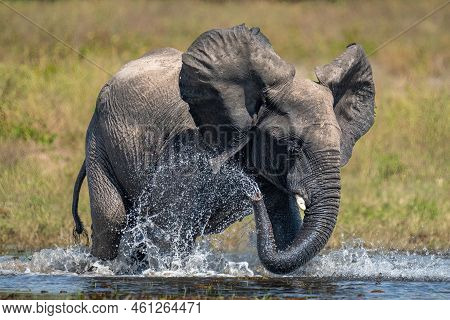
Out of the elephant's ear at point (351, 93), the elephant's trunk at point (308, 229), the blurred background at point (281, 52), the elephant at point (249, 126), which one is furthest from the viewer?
the blurred background at point (281, 52)

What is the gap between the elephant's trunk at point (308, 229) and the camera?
743 cm

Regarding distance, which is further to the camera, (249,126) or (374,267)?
(374,267)

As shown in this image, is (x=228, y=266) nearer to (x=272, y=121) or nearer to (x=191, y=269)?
(x=191, y=269)

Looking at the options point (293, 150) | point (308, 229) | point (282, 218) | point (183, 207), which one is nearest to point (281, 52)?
point (282, 218)

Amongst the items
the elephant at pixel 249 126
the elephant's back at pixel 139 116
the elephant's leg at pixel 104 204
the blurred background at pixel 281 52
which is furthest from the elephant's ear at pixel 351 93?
the blurred background at pixel 281 52

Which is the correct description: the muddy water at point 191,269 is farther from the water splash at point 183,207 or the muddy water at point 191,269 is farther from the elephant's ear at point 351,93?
the elephant's ear at point 351,93

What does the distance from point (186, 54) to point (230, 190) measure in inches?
40.3

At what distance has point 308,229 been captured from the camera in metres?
7.54

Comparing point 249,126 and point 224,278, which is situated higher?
point 249,126

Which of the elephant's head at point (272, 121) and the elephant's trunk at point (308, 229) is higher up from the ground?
the elephant's head at point (272, 121)

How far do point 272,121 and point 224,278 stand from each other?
1.17 m

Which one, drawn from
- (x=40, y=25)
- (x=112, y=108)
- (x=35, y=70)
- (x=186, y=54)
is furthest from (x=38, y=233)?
(x=40, y=25)

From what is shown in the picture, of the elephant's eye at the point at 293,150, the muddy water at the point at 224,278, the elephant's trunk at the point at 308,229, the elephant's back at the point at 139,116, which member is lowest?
the muddy water at the point at 224,278

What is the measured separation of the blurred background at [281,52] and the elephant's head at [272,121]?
2165 millimetres
